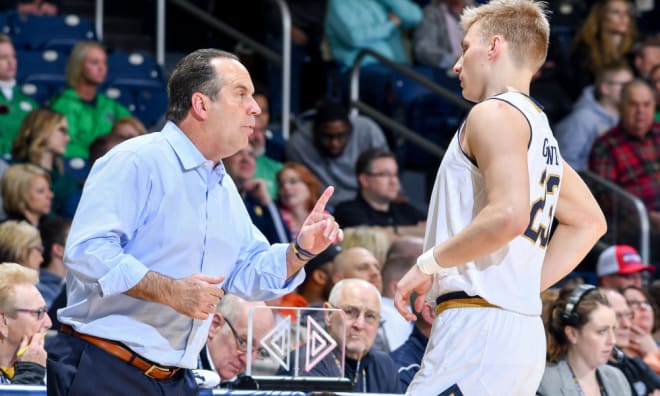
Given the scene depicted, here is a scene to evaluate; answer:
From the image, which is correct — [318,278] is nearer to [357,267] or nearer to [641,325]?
[357,267]

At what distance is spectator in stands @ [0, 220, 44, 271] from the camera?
7227 millimetres

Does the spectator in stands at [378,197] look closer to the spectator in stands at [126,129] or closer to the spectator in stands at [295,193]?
the spectator in stands at [295,193]

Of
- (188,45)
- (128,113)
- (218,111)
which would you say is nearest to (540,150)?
(218,111)

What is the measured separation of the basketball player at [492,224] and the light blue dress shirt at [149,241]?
0.72 m

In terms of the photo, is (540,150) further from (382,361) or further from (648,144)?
(648,144)

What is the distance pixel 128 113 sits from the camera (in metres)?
9.73

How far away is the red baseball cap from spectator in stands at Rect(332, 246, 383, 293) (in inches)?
81.7

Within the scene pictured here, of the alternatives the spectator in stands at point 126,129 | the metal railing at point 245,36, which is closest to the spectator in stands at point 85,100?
the spectator in stands at point 126,129

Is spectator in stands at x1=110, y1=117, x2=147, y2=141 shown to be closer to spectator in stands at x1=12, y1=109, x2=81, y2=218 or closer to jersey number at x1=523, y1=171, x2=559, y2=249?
spectator in stands at x1=12, y1=109, x2=81, y2=218

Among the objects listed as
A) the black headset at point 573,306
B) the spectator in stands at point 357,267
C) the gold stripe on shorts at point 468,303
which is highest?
the gold stripe on shorts at point 468,303

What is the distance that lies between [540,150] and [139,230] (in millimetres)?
1300

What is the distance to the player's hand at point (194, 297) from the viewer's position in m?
3.73

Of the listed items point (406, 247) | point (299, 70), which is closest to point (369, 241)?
point (406, 247)

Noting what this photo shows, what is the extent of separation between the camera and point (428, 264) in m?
3.64
